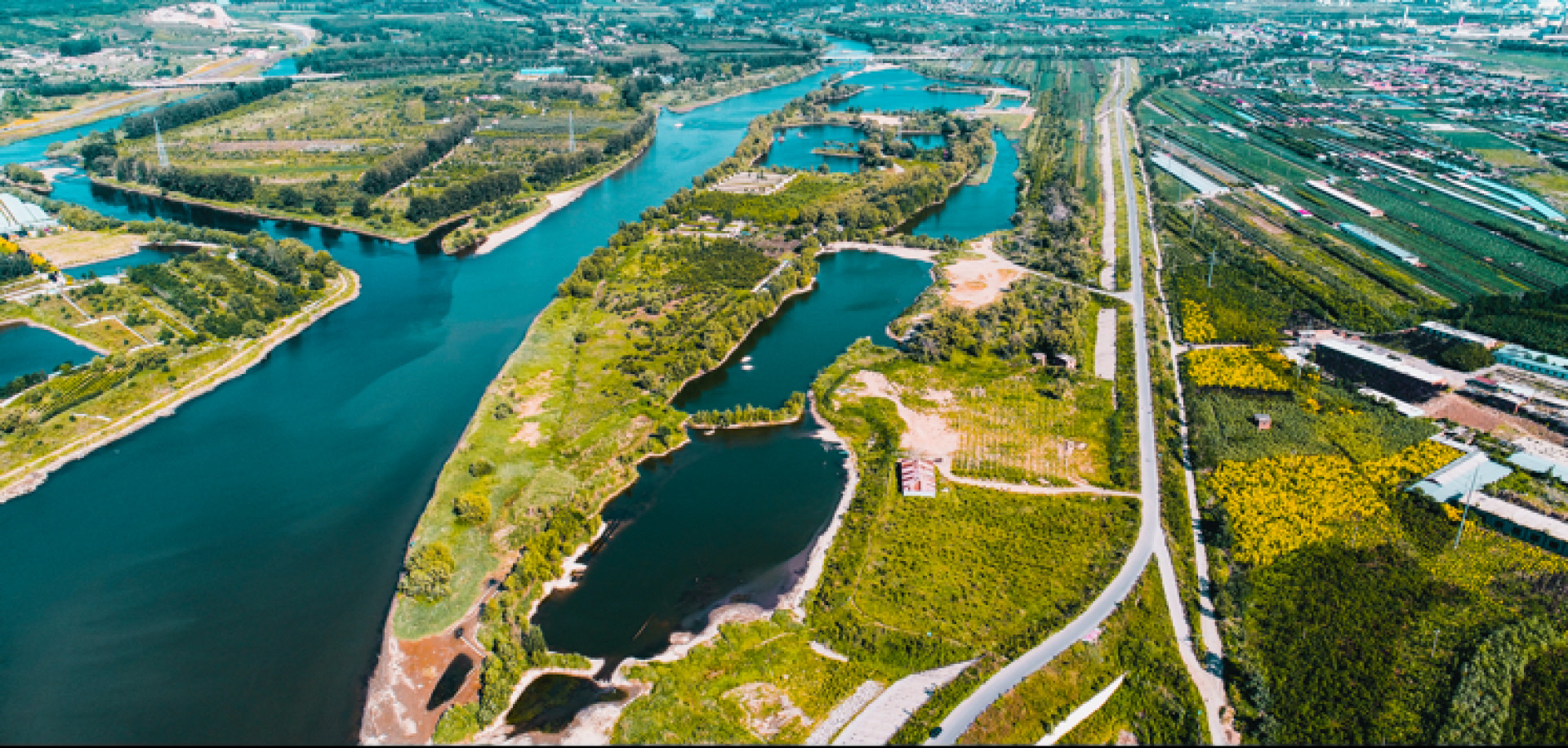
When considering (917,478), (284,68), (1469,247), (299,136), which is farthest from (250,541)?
(284,68)

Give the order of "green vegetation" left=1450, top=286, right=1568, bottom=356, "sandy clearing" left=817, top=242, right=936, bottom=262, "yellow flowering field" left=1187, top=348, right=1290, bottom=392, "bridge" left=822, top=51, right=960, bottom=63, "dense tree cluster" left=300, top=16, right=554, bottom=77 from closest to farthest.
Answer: "yellow flowering field" left=1187, top=348, right=1290, bottom=392
"green vegetation" left=1450, top=286, right=1568, bottom=356
"sandy clearing" left=817, top=242, right=936, bottom=262
"dense tree cluster" left=300, top=16, right=554, bottom=77
"bridge" left=822, top=51, right=960, bottom=63

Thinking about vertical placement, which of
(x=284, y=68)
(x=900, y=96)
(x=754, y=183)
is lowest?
(x=754, y=183)

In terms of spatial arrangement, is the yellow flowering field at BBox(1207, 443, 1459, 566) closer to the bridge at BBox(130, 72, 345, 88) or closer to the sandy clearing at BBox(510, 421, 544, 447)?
the sandy clearing at BBox(510, 421, 544, 447)

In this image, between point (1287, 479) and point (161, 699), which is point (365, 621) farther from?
point (1287, 479)

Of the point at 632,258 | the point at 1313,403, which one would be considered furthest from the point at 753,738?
the point at 632,258

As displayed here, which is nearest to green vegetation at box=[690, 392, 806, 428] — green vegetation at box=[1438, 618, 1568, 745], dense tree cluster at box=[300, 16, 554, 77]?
green vegetation at box=[1438, 618, 1568, 745]

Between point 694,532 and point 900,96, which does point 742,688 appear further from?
point 900,96
